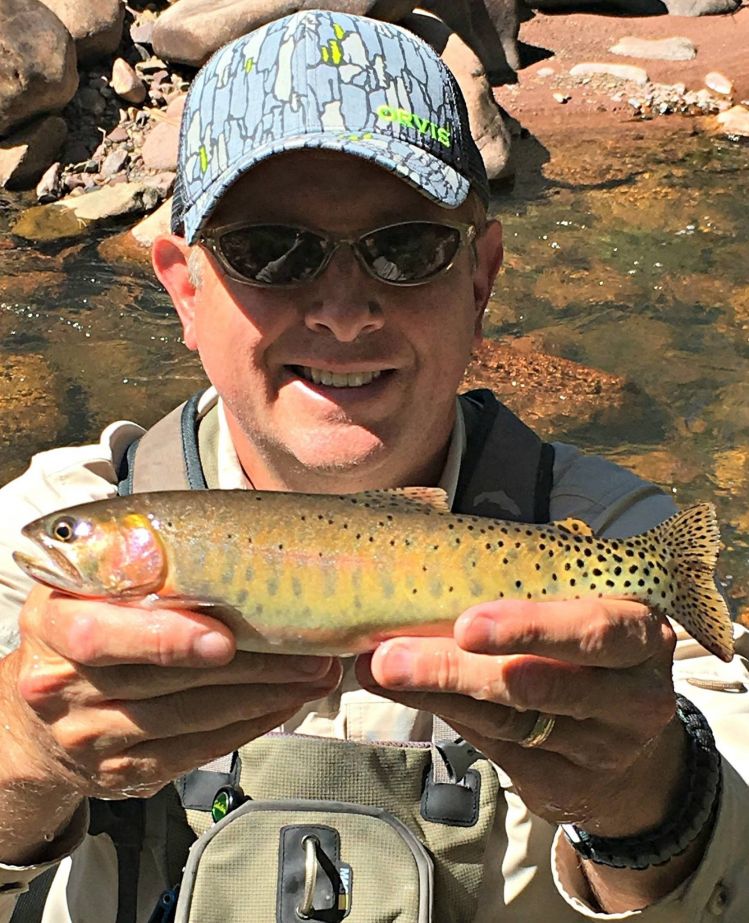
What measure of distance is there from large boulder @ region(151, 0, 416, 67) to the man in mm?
9018

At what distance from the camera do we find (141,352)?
27.0ft

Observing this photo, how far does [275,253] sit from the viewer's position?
274 centimetres

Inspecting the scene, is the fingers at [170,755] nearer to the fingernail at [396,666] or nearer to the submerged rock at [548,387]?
the fingernail at [396,666]

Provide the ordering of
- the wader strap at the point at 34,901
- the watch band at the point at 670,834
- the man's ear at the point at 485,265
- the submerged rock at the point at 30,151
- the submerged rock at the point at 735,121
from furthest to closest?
the submerged rock at the point at 735,121
the submerged rock at the point at 30,151
the man's ear at the point at 485,265
the wader strap at the point at 34,901
the watch band at the point at 670,834

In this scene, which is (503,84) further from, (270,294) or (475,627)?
(475,627)

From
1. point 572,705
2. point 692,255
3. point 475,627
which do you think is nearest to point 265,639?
point 475,627

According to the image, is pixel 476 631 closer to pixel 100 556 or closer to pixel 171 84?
pixel 100 556

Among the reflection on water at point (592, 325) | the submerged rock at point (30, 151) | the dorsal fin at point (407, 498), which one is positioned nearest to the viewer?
the dorsal fin at point (407, 498)

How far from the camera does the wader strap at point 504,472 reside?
2.86 m

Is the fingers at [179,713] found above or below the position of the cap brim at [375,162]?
below

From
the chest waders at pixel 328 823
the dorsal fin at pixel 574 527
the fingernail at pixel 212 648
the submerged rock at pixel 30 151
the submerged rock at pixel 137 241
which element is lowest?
the submerged rock at pixel 137 241

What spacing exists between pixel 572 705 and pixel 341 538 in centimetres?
55

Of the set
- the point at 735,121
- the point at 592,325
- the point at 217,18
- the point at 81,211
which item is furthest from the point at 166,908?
the point at 735,121

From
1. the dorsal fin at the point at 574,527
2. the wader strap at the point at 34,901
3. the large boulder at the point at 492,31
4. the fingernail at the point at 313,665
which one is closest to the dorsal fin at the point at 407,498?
the dorsal fin at the point at 574,527
